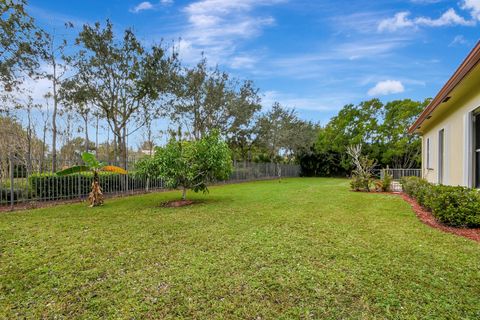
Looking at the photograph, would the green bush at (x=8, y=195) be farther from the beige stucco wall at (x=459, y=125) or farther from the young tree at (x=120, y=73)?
the beige stucco wall at (x=459, y=125)

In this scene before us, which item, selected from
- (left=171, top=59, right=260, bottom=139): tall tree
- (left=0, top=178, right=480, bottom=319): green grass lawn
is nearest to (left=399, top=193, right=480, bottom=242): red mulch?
(left=0, top=178, right=480, bottom=319): green grass lawn

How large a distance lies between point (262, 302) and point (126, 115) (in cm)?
1390

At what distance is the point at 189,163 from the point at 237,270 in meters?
6.05

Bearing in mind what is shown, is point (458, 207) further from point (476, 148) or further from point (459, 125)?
point (459, 125)

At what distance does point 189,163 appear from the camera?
9.19 meters

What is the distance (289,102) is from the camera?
25.0 metres

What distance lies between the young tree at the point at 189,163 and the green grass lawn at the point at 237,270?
9.48ft

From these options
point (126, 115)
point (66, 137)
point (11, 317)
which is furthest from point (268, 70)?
point (11, 317)

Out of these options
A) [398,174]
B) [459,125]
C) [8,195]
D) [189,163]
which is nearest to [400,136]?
[398,174]

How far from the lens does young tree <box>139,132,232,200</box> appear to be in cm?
895

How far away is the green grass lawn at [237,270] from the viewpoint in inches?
105

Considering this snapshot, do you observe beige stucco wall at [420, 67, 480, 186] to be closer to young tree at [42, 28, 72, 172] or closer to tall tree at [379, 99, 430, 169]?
young tree at [42, 28, 72, 172]

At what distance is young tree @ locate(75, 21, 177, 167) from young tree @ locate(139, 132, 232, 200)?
428 centimetres

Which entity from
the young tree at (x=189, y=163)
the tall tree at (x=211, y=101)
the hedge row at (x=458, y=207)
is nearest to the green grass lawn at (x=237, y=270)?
the hedge row at (x=458, y=207)
